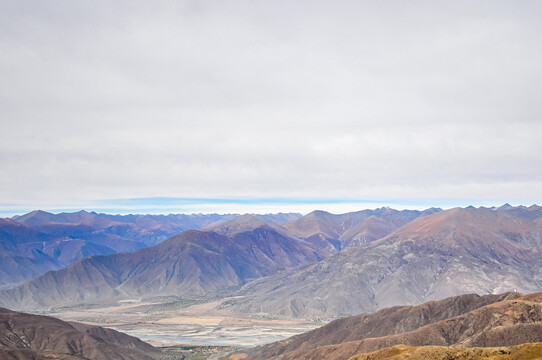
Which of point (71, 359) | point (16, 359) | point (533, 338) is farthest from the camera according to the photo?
point (71, 359)

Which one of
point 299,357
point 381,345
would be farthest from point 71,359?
point 381,345

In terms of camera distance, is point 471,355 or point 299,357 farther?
point 299,357

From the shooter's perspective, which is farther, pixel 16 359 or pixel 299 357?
pixel 299 357

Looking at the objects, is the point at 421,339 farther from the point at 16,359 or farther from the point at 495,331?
the point at 16,359

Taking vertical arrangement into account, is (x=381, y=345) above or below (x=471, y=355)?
below

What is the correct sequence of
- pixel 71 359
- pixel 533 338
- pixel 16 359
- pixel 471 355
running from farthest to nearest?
pixel 71 359 < pixel 16 359 < pixel 533 338 < pixel 471 355

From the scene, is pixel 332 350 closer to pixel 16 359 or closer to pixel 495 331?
pixel 495 331

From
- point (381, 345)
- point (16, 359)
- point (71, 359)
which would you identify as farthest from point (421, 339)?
point (16, 359)

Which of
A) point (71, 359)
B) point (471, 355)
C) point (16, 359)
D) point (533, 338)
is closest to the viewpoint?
point (471, 355)

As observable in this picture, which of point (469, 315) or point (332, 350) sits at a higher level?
point (469, 315)
